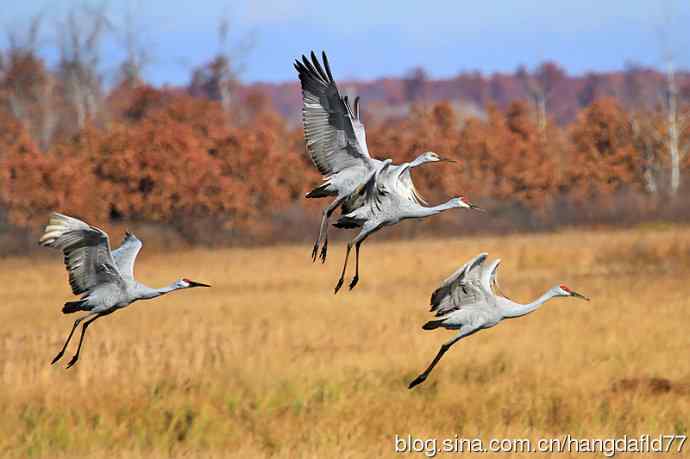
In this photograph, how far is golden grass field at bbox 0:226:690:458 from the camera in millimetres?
14734

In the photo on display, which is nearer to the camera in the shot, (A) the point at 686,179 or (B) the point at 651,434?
Result: (B) the point at 651,434

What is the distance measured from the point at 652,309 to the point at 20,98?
60.0 m

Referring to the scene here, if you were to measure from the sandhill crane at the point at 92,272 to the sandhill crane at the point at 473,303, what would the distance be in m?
0.68

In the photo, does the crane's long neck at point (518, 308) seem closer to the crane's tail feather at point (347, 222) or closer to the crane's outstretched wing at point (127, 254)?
the crane's tail feather at point (347, 222)

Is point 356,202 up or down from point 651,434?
up

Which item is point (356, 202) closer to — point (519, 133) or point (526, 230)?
point (526, 230)

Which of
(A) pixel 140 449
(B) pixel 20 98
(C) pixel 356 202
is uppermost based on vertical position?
(B) pixel 20 98

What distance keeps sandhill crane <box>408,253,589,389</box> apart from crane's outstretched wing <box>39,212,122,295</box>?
35.5 inches

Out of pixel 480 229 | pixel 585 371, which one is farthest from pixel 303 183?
pixel 585 371

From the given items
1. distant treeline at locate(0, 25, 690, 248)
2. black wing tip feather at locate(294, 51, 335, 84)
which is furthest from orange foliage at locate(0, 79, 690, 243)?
black wing tip feather at locate(294, 51, 335, 84)

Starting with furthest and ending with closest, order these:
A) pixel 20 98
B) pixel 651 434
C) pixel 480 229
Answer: pixel 20 98
pixel 480 229
pixel 651 434

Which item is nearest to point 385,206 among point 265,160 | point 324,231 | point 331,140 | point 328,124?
point 324,231

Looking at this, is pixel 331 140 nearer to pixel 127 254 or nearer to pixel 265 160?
pixel 127 254

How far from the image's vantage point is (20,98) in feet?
247
